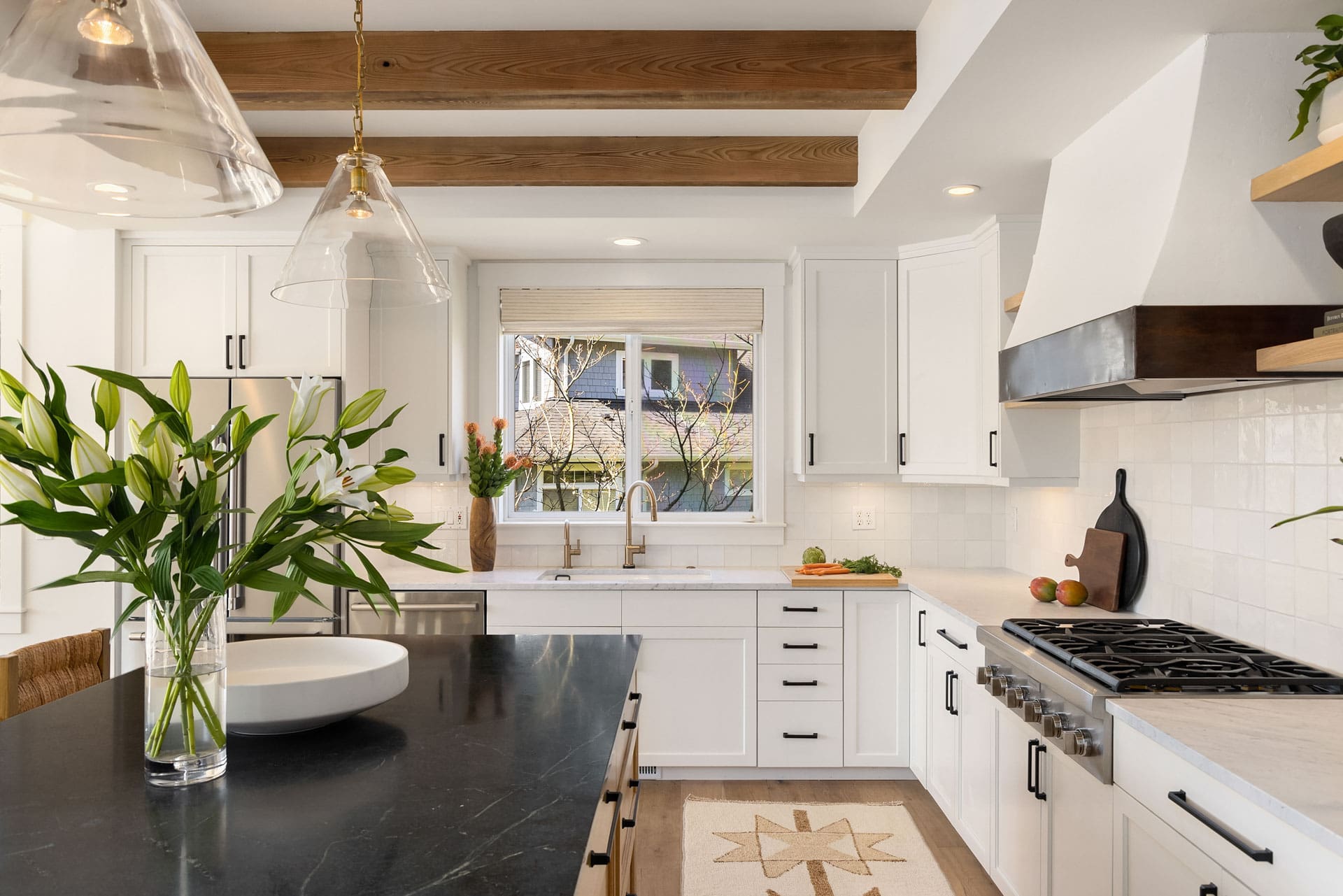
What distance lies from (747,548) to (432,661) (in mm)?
2432

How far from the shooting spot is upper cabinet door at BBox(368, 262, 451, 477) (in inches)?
153

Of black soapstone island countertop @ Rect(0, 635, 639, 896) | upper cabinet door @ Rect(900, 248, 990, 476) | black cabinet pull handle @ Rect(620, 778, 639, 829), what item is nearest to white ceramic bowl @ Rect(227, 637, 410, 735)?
black soapstone island countertop @ Rect(0, 635, 639, 896)

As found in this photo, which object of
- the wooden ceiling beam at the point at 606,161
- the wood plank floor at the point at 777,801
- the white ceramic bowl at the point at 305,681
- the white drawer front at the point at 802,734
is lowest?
the wood plank floor at the point at 777,801

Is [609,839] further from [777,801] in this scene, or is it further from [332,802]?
[777,801]

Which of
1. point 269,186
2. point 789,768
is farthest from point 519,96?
point 789,768

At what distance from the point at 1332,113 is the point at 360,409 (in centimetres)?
195

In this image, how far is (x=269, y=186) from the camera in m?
1.40

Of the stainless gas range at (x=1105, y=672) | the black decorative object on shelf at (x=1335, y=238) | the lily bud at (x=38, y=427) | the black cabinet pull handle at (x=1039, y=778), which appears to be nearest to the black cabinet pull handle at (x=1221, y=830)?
the stainless gas range at (x=1105, y=672)

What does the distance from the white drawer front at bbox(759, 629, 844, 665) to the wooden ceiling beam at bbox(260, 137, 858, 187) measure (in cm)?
180

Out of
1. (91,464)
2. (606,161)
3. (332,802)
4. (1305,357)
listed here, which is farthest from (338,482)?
(606,161)

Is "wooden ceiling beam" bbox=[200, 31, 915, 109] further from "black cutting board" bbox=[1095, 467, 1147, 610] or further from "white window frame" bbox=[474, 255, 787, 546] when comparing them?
"white window frame" bbox=[474, 255, 787, 546]

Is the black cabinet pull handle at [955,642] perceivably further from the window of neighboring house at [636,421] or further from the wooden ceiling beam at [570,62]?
the wooden ceiling beam at [570,62]

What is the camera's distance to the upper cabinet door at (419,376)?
12.7ft

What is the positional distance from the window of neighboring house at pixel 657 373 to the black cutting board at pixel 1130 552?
212 centimetres
